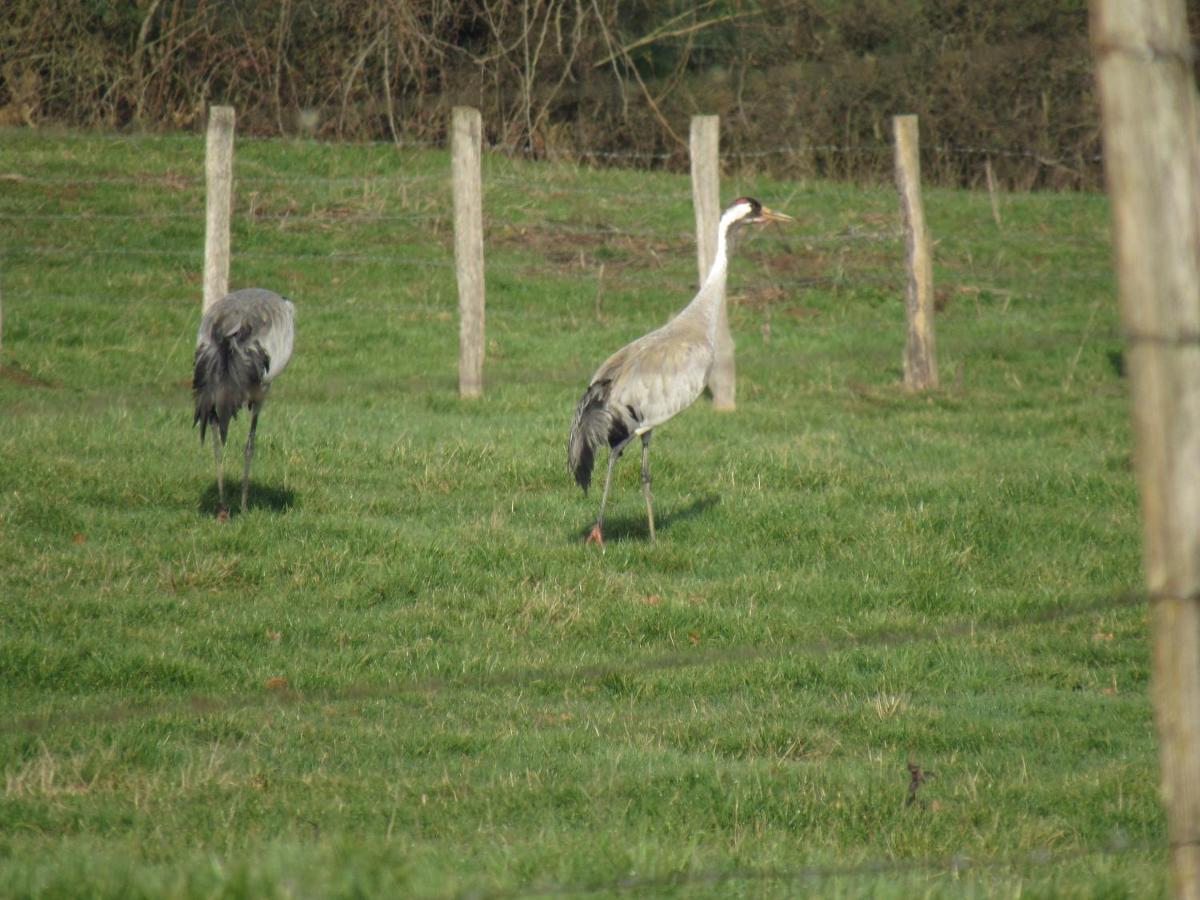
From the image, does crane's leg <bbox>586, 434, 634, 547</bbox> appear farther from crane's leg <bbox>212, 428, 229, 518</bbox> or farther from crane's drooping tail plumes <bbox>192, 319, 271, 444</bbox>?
crane's drooping tail plumes <bbox>192, 319, 271, 444</bbox>

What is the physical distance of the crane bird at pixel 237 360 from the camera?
9.77 meters

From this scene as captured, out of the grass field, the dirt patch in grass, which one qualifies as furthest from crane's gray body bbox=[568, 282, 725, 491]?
the dirt patch in grass

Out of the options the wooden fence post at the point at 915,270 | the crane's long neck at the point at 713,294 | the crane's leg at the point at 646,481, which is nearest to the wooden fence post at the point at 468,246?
the crane's long neck at the point at 713,294

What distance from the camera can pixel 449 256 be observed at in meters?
18.5

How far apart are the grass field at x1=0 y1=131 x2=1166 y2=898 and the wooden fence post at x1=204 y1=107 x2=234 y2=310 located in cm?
107

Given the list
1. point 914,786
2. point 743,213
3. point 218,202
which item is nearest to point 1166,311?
point 914,786

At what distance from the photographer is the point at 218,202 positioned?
505 inches

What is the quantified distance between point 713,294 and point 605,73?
55.7ft

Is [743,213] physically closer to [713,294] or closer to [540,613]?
[713,294]

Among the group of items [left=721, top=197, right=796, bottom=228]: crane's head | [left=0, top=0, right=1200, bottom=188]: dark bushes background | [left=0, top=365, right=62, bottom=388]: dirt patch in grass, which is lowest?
[left=0, top=365, right=62, bottom=388]: dirt patch in grass

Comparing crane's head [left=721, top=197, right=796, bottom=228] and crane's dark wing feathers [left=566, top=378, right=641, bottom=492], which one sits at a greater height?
crane's head [left=721, top=197, right=796, bottom=228]

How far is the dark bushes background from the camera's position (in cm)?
2323

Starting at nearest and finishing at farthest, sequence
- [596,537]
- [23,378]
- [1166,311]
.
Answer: [1166,311] < [596,537] < [23,378]

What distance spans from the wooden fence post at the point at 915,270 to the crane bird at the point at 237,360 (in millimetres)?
6292
